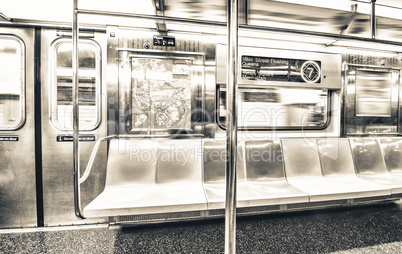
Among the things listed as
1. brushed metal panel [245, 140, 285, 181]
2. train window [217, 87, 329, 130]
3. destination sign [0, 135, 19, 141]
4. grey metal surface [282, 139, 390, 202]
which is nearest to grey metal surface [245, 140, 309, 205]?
brushed metal panel [245, 140, 285, 181]

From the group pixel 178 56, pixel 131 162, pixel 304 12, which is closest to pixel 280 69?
pixel 304 12

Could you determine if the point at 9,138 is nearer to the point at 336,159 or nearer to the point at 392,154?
the point at 336,159

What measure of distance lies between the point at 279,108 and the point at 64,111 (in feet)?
9.30

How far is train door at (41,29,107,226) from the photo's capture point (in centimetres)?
246

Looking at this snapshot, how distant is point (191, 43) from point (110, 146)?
1597mm

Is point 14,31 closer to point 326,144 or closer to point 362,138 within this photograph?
point 326,144

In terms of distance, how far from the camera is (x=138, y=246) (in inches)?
80.7

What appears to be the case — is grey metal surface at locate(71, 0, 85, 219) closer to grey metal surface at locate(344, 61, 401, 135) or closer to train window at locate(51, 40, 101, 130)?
train window at locate(51, 40, 101, 130)

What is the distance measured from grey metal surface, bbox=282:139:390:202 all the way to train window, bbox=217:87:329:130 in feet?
1.08

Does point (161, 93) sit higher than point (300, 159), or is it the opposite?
point (161, 93)

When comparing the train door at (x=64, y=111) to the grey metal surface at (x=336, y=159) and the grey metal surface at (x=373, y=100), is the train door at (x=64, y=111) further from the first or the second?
the grey metal surface at (x=373, y=100)

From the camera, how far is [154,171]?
7.77ft

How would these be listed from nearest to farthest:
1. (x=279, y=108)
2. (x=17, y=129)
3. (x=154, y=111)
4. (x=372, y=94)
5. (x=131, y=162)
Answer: (x=131, y=162)
(x=17, y=129)
(x=154, y=111)
(x=279, y=108)
(x=372, y=94)

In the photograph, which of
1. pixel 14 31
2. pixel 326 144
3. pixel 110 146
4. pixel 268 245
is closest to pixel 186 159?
pixel 110 146
